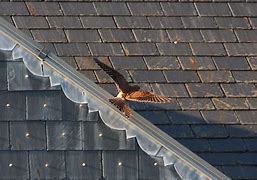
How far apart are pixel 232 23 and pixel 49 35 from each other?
1460 mm

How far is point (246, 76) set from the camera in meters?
8.55

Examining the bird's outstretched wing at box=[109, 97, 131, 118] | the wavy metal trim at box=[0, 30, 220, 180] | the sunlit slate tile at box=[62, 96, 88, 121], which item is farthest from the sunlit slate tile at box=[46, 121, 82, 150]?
the bird's outstretched wing at box=[109, 97, 131, 118]

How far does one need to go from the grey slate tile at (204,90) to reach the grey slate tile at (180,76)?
0.05 meters

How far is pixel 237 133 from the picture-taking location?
8312 millimetres

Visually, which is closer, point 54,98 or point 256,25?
point 54,98

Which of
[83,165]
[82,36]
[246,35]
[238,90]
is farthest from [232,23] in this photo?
[83,165]

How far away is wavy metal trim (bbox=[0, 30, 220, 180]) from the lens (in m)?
6.56

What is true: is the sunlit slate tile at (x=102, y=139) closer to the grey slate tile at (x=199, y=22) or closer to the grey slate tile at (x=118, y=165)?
the grey slate tile at (x=118, y=165)

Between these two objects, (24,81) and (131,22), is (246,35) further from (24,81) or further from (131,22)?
(24,81)

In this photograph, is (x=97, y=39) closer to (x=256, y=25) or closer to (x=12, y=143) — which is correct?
(x=256, y=25)

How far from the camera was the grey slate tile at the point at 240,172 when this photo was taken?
8.12 m

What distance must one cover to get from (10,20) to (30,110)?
2.01 metres

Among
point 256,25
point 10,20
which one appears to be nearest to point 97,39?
point 10,20

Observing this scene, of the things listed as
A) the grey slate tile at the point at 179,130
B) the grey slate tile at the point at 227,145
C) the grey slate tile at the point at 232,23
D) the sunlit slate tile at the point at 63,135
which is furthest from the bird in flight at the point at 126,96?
the grey slate tile at the point at 232,23
